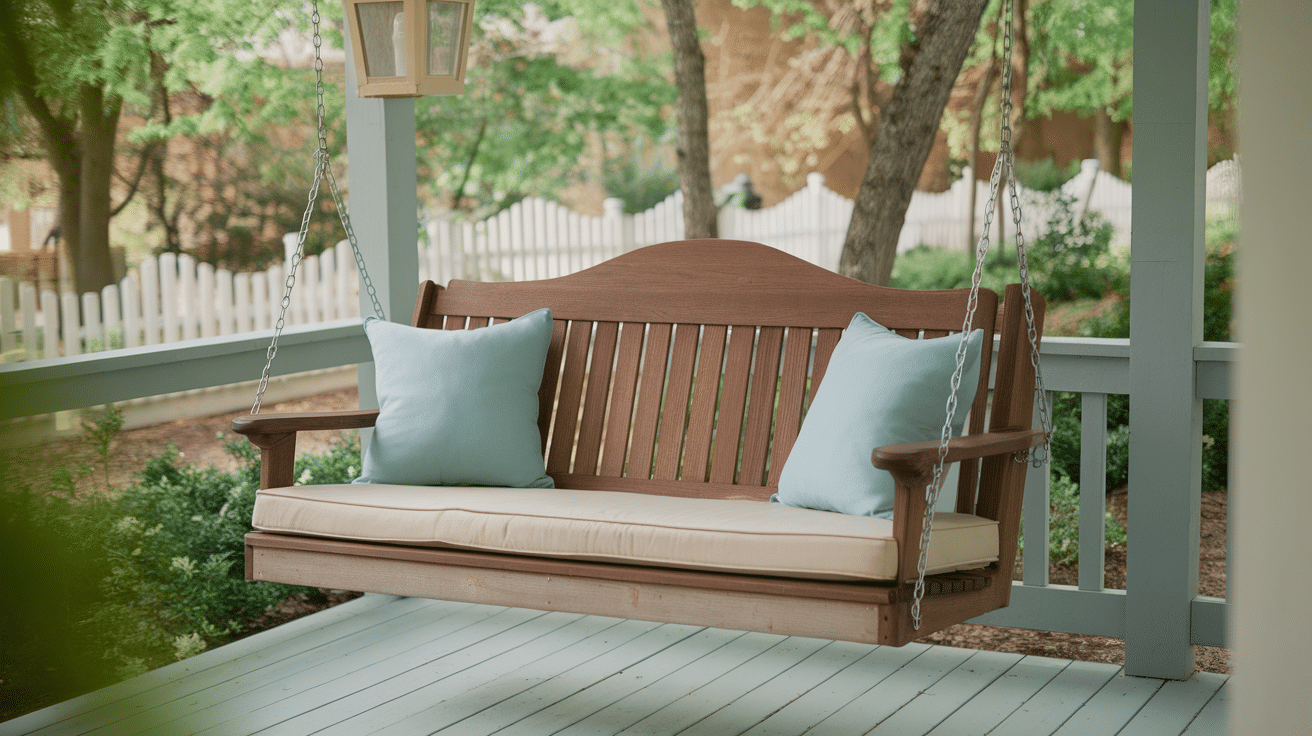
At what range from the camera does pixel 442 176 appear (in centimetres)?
969

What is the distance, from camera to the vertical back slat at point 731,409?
9.82ft

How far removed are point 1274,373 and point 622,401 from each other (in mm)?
2597

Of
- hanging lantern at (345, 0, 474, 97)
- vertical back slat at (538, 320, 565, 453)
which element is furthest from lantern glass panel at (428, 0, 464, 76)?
vertical back slat at (538, 320, 565, 453)

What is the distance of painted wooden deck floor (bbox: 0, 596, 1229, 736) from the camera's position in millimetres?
2775

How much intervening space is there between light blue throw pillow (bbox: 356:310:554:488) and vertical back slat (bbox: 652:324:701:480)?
0.31 m

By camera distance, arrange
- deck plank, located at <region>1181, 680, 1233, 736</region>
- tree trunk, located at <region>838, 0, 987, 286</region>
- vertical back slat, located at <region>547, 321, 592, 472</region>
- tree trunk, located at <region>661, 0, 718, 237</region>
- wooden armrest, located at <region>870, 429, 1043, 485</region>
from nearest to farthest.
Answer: wooden armrest, located at <region>870, 429, 1043, 485</region>
deck plank, located at <region>1181, 680, 1233, 736</region>
vertical back slat, located at <region>547, 321, 592, 472</region>
tree trunk, located at <region>838, 0, 987, 286</region>
tree trunk, located at <region>661, 0, 718, 237</region>

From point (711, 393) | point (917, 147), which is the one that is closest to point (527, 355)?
point (711, 393)

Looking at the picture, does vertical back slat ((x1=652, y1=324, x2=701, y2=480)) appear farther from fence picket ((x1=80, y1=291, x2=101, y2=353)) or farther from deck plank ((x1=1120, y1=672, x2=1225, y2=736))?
fence picket ((x1=80, y1=291, x2=101, y2=353))

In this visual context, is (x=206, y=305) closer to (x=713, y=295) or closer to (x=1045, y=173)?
(x=713, y=295)

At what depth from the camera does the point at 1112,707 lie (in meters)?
2.83

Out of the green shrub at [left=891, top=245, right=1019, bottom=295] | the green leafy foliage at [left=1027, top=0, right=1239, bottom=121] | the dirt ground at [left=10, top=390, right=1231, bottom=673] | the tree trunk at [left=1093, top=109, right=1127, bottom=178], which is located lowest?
the dirt ground at [left=10, top=390, right=1231, bottom=673]

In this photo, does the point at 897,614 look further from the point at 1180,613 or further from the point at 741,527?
the point at 1180,613

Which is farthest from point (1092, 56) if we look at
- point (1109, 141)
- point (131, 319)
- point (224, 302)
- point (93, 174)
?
point (93, 174)

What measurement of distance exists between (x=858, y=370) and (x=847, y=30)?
8.88 meters
